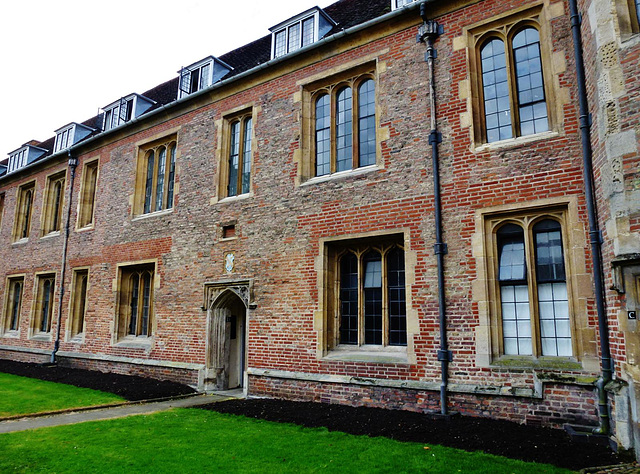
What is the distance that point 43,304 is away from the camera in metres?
19.0

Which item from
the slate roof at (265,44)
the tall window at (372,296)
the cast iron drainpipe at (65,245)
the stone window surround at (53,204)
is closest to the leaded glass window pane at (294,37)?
the slate roof at (265,44)

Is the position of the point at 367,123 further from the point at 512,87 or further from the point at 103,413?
the point at 103,413

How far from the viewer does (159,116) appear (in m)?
15.1

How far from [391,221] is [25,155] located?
21.8 m

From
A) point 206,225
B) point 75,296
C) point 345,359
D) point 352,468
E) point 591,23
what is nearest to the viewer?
point 352,468

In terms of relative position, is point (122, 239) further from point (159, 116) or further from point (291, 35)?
point (291, 35)

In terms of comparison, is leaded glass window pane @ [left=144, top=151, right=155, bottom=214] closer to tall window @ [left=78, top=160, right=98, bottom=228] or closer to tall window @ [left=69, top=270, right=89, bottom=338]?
tall window @ [left=78, top=160, right=98, bottom=228]

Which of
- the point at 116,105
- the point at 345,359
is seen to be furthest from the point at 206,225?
the point at 116,105

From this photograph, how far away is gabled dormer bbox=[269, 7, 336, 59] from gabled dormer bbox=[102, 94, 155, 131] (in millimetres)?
6926

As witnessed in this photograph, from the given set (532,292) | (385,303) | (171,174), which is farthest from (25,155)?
(532,292)

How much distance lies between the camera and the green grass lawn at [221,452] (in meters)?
5.79

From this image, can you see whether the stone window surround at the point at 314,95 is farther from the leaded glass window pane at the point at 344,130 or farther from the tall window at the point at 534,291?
the tall window at the point at 534,291

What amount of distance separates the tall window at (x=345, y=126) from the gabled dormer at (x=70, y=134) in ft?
46.4

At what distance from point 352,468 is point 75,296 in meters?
14.3
